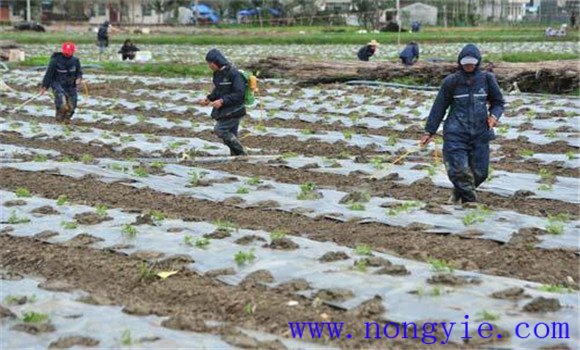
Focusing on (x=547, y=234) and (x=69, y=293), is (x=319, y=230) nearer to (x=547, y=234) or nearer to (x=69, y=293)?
(x=547, y=234)

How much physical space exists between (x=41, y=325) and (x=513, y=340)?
2734mm

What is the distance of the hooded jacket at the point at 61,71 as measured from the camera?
50.3ft

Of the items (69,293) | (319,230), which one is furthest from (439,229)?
(69,293)

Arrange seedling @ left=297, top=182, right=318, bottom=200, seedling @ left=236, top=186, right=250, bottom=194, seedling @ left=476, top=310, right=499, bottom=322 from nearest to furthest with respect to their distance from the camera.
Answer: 1. seedling @ left=476, top=310, right=499, bottom=322
2. seedling @ left=297, top=182, right=318, bottom=200
3. seedling @ left=236, top=186, right=250, bottom=194

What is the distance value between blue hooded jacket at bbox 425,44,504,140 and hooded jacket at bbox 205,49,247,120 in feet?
12.0

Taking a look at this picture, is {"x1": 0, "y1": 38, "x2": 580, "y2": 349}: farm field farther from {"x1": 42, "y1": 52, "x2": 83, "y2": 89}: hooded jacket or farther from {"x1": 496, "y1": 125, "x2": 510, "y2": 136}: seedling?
{"x1": 42, "y1": 52, "x2": 83, "y2": 89}: hooded jacket

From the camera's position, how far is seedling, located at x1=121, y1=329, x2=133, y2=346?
188 inches

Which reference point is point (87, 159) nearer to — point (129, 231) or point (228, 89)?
point (228, 89)

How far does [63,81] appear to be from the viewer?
15.4 m

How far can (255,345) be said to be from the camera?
15.5 ft

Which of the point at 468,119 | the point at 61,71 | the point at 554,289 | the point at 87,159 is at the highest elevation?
the point at 61,71

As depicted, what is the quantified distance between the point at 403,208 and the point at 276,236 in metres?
1.62

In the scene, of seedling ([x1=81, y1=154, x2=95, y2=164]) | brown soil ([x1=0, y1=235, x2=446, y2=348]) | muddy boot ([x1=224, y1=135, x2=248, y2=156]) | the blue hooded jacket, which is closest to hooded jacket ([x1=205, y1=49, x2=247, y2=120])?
muddy boot ([x1=224, y1=135, x2=248, y2=156])

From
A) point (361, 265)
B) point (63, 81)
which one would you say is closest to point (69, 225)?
point (361, 265)
